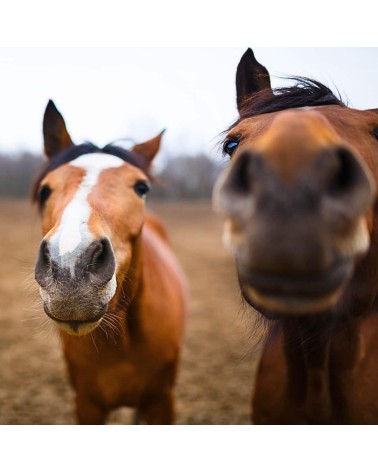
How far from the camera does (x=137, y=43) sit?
5.60 ft

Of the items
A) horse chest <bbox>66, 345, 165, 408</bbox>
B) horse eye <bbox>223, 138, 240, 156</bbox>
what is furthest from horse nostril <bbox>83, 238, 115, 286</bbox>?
horse chest <bbox>66, 345, 165, 408</bbox>

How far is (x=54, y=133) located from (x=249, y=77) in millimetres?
914

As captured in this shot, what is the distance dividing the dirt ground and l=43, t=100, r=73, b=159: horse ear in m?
0.56

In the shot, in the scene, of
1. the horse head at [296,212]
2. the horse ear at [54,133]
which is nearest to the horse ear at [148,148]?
the horse ear at [54,133]

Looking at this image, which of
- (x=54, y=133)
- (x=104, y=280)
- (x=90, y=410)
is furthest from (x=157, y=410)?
(x=54, y=133)

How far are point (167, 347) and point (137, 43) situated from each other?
57.3 inches

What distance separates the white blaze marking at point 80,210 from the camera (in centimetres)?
125

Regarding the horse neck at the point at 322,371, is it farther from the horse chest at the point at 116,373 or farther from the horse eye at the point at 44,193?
the horse eye at the point at 44,193

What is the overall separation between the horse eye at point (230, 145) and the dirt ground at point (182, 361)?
54 centimetres

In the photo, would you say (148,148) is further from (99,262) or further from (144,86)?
(99,262)

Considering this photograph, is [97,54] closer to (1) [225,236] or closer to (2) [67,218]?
(2) [67,218]

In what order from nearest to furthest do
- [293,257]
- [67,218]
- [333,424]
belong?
[293,257] < [67,218] < [333,424]
